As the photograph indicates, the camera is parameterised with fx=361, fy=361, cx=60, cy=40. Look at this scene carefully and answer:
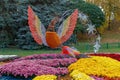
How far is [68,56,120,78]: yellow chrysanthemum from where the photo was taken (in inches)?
313

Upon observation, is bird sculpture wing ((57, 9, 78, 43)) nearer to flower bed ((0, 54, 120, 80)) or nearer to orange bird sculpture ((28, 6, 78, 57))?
orange bird sculpture ((28, 6, 78, 57))

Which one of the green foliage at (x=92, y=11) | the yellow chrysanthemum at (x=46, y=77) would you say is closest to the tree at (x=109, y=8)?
the green foliage at (x=92, y=11)

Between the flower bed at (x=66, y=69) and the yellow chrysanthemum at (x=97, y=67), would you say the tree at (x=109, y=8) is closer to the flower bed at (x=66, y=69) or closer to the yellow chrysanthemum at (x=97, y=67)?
the yellow chrysanthemum at (x=97, y=67)

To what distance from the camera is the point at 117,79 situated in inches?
304

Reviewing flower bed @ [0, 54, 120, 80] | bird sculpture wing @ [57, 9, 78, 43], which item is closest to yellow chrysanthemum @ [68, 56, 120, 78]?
flower bed @ [0, 54, 120, 80]

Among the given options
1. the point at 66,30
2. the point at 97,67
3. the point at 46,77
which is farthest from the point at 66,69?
the point at 66,30

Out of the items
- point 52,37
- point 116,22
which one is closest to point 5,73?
point 52,37

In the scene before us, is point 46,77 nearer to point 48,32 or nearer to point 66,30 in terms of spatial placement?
point 48,32

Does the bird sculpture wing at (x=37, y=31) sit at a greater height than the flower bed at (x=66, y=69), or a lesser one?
greater

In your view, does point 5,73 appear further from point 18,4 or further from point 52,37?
point 18,4

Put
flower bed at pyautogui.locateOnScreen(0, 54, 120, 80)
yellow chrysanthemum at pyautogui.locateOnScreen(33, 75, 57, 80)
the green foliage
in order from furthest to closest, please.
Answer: the green foliage
flower bed at pyautogui.locateOnScreen(0, 54, 120, 80)
yellow chrysanthemum at pyautogui.locateOnScreen(33, 75, 57, 80)

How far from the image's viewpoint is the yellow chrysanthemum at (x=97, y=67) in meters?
7.95

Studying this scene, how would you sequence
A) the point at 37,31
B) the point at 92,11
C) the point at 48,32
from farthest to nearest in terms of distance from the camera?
the point at 92,11 → the point at 37,31 → the point at 48,32

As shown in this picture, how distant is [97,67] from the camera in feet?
27.2
